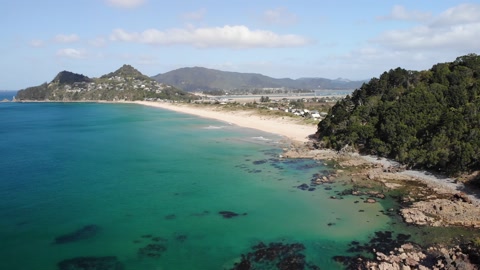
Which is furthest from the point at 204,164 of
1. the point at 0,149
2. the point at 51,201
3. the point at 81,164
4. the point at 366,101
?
the point at 0,149

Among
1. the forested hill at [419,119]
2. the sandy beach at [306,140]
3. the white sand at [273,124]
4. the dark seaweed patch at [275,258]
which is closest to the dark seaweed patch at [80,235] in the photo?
the dark seaweed patch at [275,258]

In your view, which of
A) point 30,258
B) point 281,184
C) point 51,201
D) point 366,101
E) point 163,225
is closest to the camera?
point 30,258

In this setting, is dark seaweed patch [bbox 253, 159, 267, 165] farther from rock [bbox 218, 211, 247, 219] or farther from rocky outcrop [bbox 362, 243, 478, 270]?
rocky outcrop [bbox 362, 243, 478, 270]

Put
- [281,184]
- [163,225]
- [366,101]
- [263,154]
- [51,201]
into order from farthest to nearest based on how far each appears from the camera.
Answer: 1. [366,101]
2. [263,154]
3. [281,184]
4. [51,201]
5. [163,225]

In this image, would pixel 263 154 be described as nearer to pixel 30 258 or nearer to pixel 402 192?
pixel 402 192

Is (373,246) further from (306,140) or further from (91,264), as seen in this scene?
(306,140)

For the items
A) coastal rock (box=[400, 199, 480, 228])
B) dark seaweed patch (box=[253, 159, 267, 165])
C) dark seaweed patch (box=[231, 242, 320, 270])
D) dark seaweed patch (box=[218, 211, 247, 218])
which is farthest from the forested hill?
dark seaweed patch (box=[218, 211, 247, 218])

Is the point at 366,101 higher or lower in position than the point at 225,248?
higher
